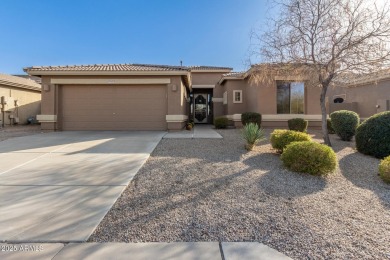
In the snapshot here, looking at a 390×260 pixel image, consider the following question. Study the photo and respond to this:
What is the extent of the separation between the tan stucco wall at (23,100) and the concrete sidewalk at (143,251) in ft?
61.4

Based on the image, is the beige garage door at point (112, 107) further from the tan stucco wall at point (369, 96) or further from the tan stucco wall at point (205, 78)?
the tan stucco wall at point (369, 96)

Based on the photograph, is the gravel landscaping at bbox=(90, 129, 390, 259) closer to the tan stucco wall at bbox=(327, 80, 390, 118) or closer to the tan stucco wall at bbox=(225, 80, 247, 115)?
the tan stucco wall at bbox=(225, 80, 247, 115)

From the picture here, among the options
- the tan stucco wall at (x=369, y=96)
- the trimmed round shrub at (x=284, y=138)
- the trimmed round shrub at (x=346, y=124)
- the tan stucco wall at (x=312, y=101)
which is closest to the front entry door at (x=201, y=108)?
the tan stucco wall at (x=312, y=101)

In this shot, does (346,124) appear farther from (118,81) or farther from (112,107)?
(112,107)

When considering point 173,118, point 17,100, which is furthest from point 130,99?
point 17,100

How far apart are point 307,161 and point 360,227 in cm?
224

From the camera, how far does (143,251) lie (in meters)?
2.57

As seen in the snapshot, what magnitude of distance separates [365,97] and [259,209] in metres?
20.2

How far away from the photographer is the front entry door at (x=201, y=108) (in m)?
22.2

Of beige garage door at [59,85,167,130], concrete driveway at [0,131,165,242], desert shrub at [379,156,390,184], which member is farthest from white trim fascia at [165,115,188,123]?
desert shrub at [379,156,390,184]

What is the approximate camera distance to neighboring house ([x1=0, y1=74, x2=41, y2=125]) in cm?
1641

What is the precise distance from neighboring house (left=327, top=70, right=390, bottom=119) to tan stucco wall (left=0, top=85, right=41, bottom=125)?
24154 millimetres

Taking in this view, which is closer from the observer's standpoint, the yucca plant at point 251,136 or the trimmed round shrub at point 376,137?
the trimmed round shrub at point 376,137

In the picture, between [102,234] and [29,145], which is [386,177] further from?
[29,145]
